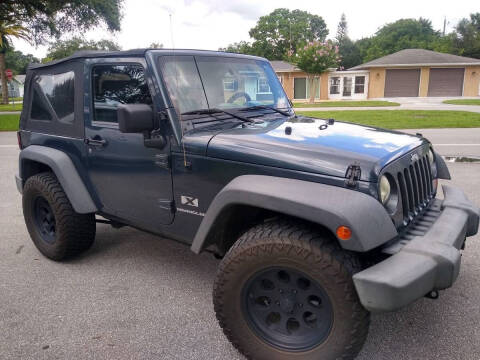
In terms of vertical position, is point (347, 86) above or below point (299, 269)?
above

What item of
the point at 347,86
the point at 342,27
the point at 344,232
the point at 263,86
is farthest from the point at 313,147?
the point at 342,27

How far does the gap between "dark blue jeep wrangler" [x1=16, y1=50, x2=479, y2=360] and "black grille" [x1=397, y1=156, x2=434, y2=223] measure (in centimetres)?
1

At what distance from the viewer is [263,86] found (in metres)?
3.68

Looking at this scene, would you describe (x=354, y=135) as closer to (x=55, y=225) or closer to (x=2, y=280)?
(x=55, y=225)

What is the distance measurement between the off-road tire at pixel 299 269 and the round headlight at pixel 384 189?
0.37 m

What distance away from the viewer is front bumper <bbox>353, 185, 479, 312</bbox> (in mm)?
1914

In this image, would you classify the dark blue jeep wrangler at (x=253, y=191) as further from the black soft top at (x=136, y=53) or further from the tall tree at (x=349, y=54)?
the tall tree at (x=349, y=54)

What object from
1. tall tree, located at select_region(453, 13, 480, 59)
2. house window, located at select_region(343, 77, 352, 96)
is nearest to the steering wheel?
house window, located at select_region(343, 77, 352, 96)

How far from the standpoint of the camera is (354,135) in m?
2.79

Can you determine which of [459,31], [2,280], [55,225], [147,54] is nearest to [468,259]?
[147,54]

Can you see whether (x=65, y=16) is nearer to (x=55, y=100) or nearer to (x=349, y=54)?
(x=55, y=100)

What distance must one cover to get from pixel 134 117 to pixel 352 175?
4.56ft

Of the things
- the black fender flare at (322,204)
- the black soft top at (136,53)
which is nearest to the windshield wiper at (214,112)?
the black soft top at (136,53)

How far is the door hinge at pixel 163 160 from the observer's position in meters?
Result: 2.82
